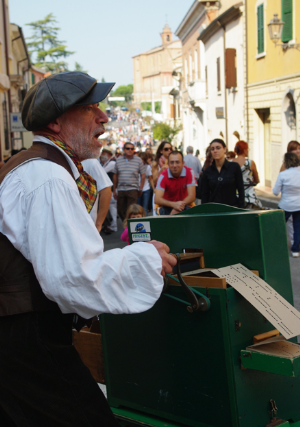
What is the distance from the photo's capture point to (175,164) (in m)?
7.32

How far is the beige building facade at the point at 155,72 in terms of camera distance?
117 meters

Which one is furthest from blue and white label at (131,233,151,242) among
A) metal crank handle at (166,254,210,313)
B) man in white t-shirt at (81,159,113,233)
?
man in white t-shirt at (81,159,113,233)

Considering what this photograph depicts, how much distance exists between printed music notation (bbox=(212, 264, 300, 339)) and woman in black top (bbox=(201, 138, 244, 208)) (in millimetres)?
4862

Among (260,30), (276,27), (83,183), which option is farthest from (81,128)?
(260,30)

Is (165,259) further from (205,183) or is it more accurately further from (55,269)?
(205,183)

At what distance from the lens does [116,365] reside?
2664 millimetres

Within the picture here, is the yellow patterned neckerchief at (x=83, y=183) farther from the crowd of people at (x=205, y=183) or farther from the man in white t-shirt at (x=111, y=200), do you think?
the man in white t-shirt at (x=111, y=200)

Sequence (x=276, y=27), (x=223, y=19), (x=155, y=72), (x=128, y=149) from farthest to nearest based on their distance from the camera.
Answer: (x=155, y=72) < (x=223, y=19) < (x=276, y=27) < (x=128, y=149)

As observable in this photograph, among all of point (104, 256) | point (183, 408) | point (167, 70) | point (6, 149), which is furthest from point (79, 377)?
point (167, 70)

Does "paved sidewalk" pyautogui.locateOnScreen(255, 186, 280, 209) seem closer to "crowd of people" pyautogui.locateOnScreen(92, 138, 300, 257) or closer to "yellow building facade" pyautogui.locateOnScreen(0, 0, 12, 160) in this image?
"crowd of people" pyautogui.locateOnScreen(92, 138, 300, 257)

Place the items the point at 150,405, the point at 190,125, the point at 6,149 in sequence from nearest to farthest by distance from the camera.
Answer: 1. the point at 150,405
2. the point at 6,149
3. the point at 190,125

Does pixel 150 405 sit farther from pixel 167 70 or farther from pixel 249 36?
pixel 167 70

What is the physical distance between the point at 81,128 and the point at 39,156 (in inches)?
9.9

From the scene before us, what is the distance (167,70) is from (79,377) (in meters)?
122
